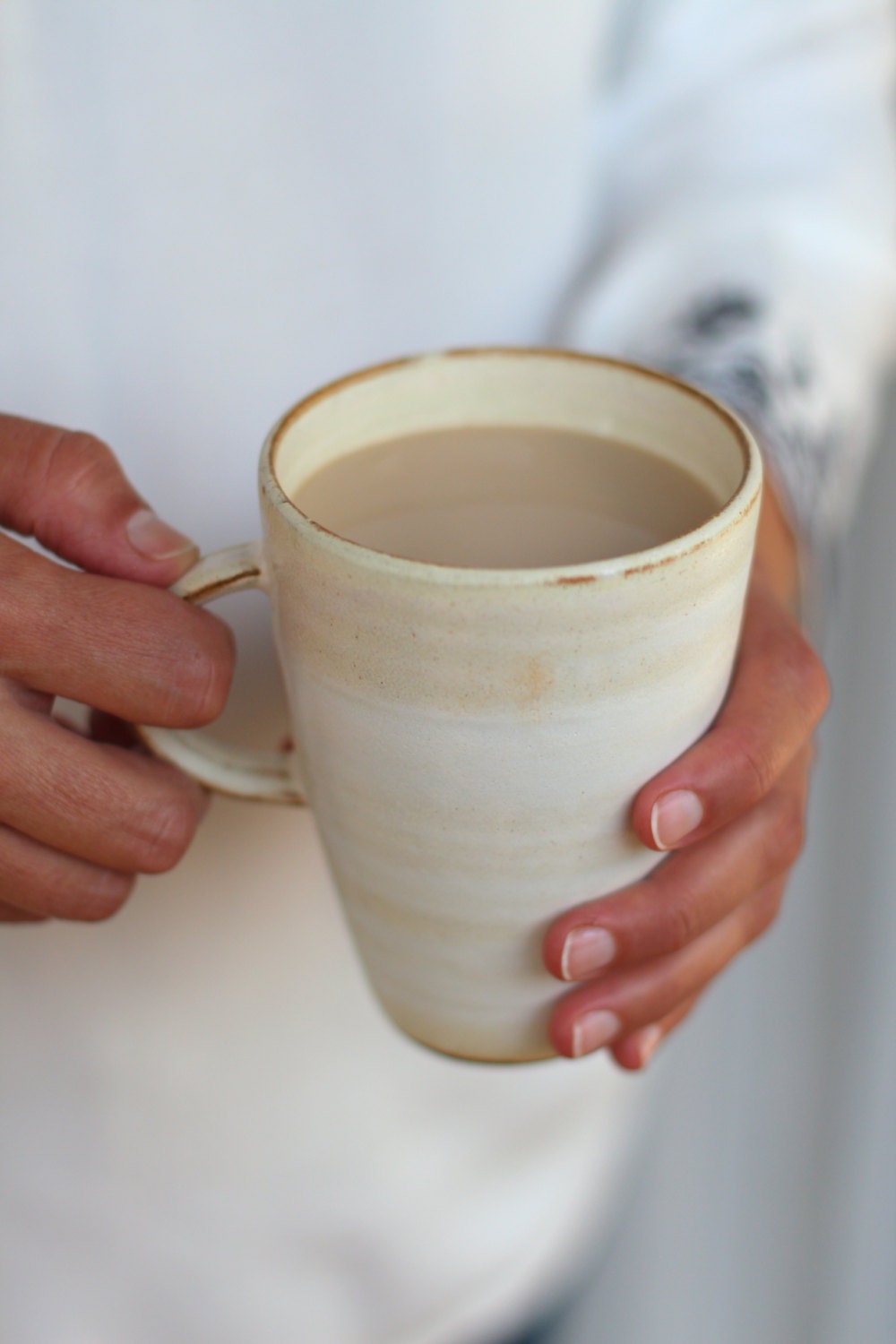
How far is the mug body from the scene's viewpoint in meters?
0.33

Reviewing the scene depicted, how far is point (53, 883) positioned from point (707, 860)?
0.26 m

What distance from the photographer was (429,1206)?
0.76 m

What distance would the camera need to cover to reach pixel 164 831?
0.44 metres

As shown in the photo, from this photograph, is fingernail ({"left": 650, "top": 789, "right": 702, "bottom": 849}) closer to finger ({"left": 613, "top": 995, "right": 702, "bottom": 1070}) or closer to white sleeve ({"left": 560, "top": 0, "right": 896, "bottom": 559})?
→ finger ({"left": 613, "top": 995, "right": 702, "bottom": 1070})

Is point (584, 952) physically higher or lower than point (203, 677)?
lower

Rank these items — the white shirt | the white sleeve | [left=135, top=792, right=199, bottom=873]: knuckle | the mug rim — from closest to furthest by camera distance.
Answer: the mug rim → [left=135, top=792, right=199, bottom=873]: knuckle → the white shirt → the white sleeve

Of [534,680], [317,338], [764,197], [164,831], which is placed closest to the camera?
[534,680]

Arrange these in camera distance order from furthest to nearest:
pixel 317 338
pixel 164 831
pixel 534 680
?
pixel 317 338 → pixel 164 831 → pixel 534 680

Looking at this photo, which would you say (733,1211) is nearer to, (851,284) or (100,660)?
(851,284)

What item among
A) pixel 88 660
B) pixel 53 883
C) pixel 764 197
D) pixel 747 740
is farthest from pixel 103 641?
pixel 764 197

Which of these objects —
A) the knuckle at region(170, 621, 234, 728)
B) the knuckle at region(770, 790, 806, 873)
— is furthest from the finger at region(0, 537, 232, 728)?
the knuckle at region(770, 790, 806, 873)

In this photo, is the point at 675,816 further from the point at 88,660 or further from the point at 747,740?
the point at 88,660

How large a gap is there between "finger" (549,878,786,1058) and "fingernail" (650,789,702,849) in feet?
0.30

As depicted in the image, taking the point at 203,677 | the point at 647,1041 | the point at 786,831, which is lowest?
the point at 647,1041
